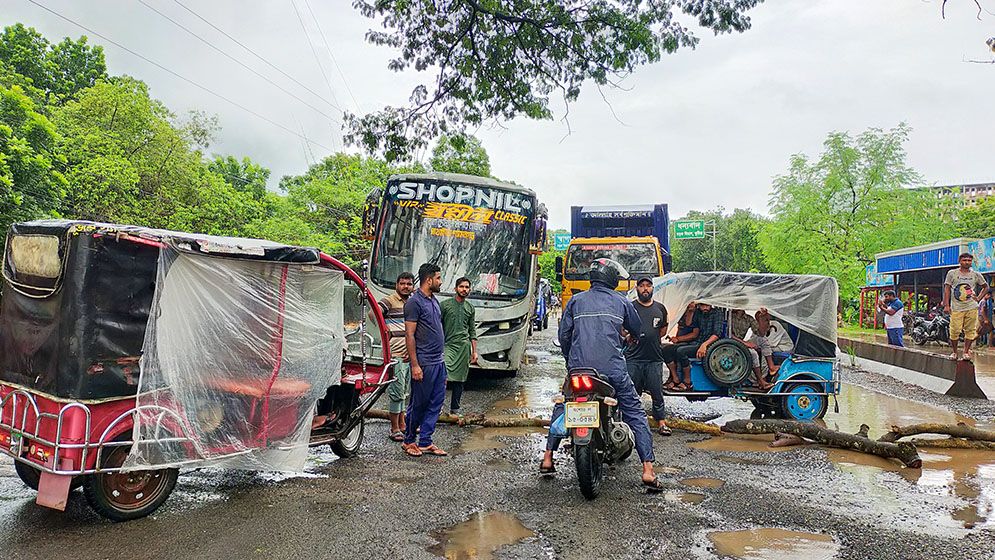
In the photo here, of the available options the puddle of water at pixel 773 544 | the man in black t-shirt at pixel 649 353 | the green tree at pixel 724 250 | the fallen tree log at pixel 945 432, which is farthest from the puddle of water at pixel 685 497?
the green tree at pixel 724 250

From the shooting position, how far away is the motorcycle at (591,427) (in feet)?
15.3

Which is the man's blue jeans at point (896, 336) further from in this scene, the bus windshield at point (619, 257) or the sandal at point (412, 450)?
the sandal at point (412, 450)

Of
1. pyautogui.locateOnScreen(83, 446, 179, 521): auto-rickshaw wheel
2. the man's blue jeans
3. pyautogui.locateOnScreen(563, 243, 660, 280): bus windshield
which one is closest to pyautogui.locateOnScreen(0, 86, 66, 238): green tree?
pyautogui.locateOnScreen(563, 243, 660, 280): bus windshield

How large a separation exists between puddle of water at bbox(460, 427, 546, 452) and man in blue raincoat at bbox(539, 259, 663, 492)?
1.76 metres

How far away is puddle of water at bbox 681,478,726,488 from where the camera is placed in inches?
202

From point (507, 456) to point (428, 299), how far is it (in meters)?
1.57

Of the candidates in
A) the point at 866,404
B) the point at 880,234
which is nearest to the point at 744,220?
the point at 880,234

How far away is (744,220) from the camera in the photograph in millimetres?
63656

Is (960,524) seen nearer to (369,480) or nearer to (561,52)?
(369,480)

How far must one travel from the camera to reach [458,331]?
7.54 meters

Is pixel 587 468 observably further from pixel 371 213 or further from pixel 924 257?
pixel 924 257

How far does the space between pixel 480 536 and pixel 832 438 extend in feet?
12.7

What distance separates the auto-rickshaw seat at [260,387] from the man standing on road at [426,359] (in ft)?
3.76

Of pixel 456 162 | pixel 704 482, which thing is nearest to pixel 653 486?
pixel 704 482
